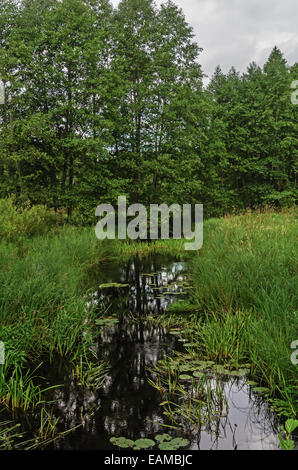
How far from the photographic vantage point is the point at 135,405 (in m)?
3.95

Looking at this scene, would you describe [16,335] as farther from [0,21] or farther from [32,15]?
[32,15]

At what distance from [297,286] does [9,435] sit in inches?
164

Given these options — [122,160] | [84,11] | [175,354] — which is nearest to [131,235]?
[122,160]

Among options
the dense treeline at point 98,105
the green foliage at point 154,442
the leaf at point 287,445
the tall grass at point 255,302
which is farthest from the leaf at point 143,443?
the dense treeline at point 98,105

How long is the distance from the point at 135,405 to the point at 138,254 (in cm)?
1232

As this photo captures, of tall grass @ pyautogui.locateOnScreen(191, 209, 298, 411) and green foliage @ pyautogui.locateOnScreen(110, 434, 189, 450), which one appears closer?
green foliage @ pyautogui.locateOnScreen(110, 434, 189, 450)

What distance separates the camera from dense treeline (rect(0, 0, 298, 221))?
18000 millimetres

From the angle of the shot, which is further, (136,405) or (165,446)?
(136,405)

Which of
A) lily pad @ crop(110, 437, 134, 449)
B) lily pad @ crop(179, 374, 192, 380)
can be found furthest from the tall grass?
lily pad @ crop(110, 437, 134, 449)

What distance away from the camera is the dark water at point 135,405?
3330 mm

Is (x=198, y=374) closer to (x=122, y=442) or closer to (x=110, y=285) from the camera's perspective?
(x=122, y=442)

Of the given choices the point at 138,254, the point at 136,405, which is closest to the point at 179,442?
the point at 136,405

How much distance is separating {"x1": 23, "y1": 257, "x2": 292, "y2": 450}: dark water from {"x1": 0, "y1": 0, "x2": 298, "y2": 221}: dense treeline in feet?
43.7

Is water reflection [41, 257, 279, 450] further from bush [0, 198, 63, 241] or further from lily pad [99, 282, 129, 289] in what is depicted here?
bush [0, 198, 63, 241]
